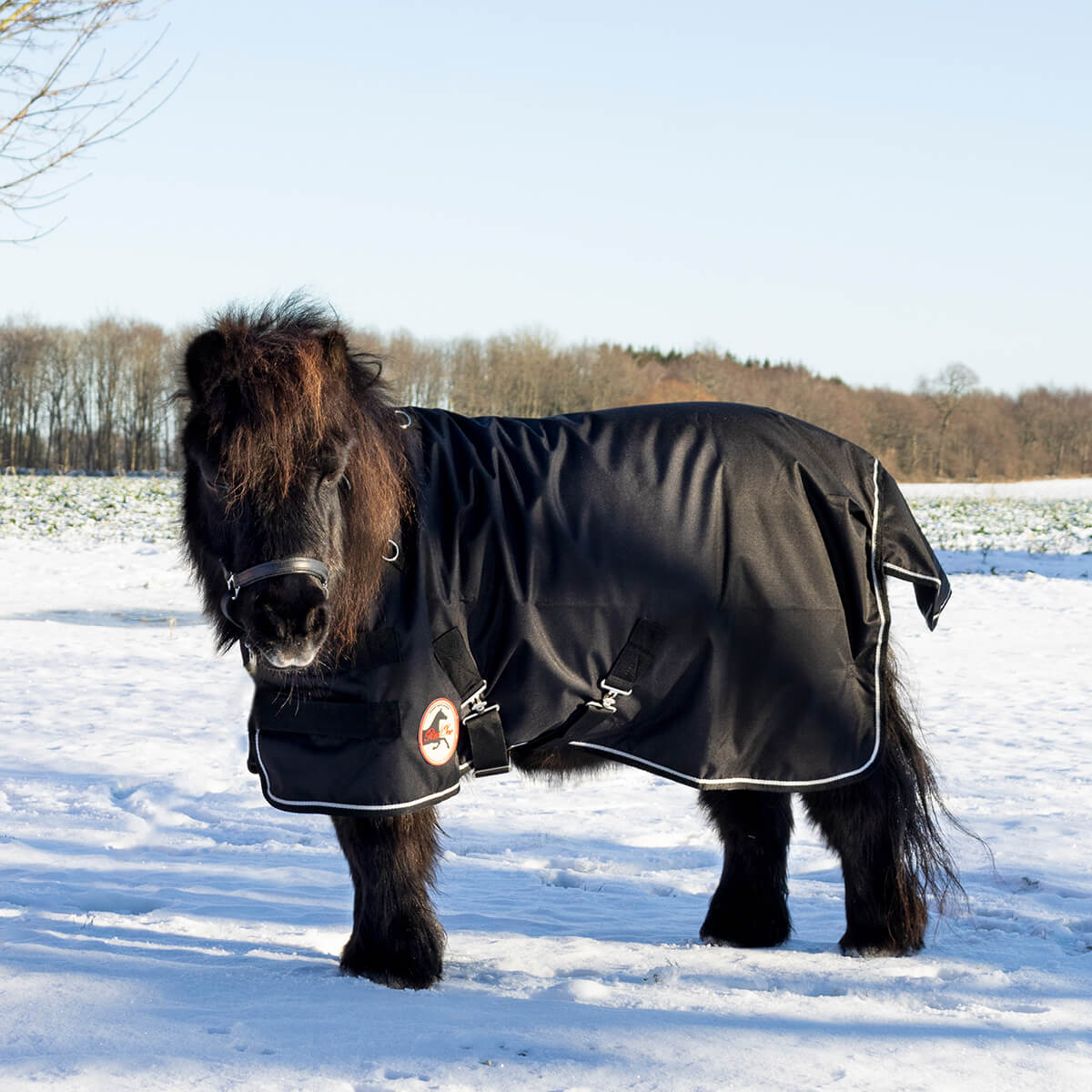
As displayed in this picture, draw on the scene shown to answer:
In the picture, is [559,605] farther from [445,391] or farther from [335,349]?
[445,391]

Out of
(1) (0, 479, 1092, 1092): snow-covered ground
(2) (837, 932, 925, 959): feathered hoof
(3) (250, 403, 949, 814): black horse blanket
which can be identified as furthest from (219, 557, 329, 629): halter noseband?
(2) (837, 932, 925, 959): feathered hoof

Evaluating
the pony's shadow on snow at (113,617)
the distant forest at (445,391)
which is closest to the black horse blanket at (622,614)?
the pony's shadow on snow at (113,617)

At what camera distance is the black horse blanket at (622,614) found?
9.78 ft

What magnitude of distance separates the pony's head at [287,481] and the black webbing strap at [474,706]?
26cm

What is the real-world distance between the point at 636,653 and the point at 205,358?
1.54 metres

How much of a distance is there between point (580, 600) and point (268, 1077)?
1550 mm

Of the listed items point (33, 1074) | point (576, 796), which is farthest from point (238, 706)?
point (33, 1074)

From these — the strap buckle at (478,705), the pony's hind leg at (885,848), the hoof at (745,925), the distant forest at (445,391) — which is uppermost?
the distant forest at (445,391)

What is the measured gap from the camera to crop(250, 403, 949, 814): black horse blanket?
298 cm

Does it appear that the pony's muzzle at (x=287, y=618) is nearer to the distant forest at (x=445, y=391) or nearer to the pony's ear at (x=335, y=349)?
the pony's ear at (x=335, y=349)

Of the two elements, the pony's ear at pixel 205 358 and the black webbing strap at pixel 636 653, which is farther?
the black webbing strap at pixel 636 653

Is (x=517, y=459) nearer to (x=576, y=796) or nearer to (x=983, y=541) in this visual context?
(x=576, y=796)

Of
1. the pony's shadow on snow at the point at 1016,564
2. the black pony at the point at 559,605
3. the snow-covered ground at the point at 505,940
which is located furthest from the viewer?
the pony's shadow on snow at the point at 1016,564

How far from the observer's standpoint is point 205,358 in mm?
2889
